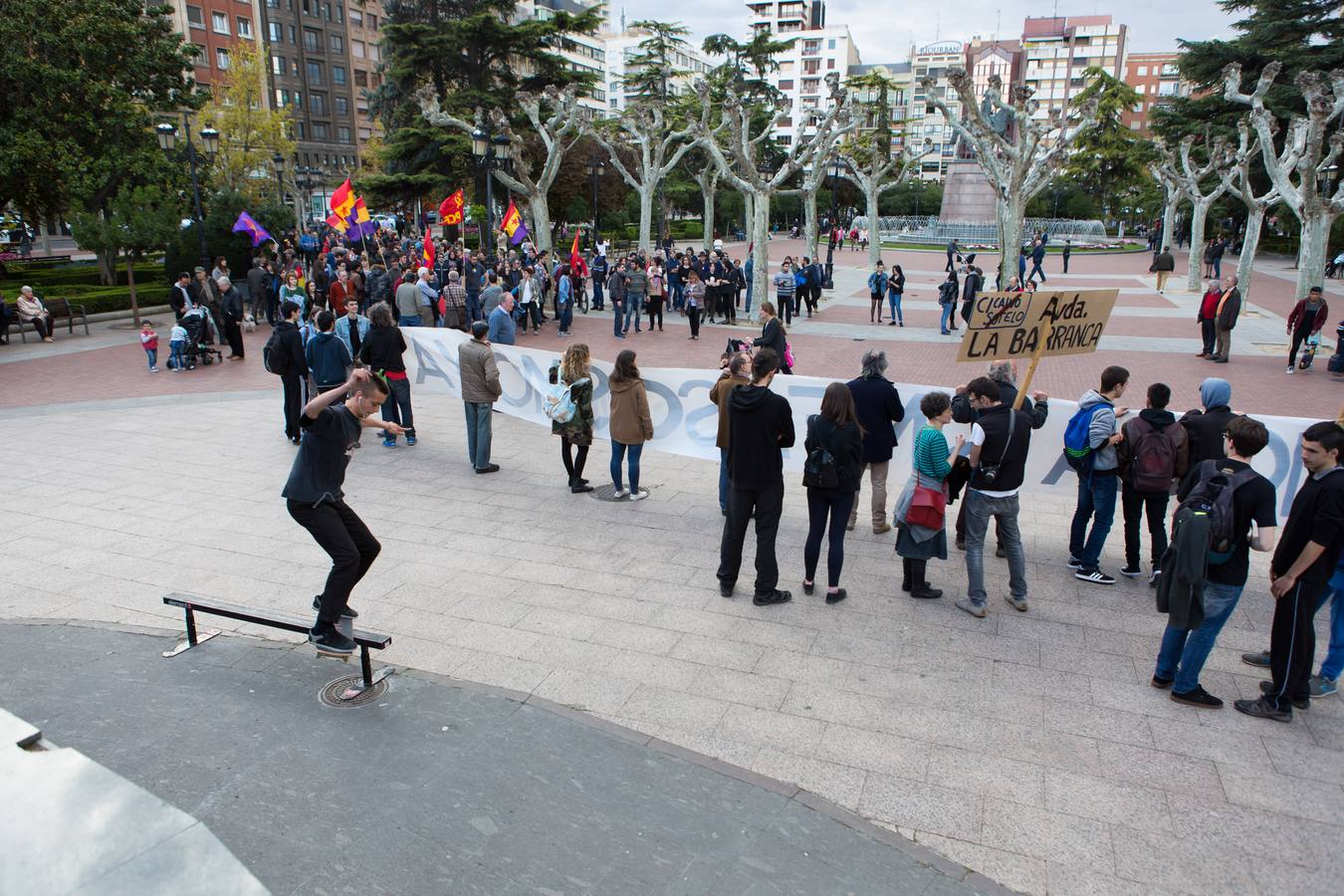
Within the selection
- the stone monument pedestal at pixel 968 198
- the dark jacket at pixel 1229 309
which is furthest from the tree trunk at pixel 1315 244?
the stone monument pedestal at pixel 968 198

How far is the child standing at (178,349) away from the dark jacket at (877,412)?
14329mm

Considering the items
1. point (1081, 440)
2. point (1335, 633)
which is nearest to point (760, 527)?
point (1081, 440)

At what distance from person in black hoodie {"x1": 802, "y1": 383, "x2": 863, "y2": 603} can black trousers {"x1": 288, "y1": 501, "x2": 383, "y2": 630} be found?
3195 mm

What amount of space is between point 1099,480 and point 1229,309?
12385 mm

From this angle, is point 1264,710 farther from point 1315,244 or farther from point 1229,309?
point 1315,244

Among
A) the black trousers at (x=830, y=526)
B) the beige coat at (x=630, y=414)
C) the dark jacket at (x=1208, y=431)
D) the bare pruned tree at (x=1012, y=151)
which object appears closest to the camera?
the black trousers at (x=830, y=526)

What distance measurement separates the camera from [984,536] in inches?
259

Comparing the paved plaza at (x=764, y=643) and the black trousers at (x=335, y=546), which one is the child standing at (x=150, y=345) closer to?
the paved plaza at (x=764, y=643)

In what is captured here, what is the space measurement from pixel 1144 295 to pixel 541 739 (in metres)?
31.3

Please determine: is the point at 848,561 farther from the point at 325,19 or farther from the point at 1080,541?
the point at 325,19

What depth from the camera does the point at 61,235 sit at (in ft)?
240

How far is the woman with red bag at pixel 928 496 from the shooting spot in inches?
255

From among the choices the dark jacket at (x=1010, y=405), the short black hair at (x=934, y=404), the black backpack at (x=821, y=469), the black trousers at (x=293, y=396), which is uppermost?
the short black hair at (x=934, y=404)

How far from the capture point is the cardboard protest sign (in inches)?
298
